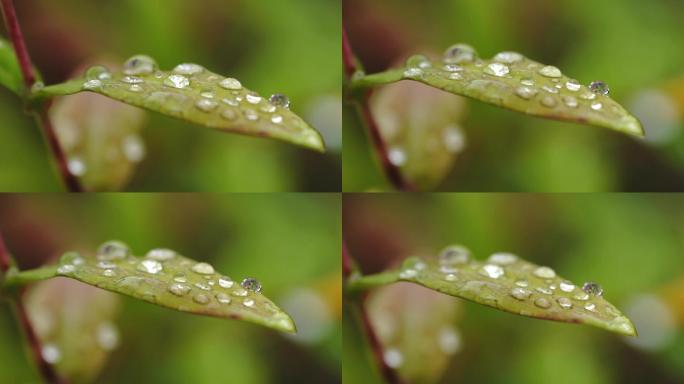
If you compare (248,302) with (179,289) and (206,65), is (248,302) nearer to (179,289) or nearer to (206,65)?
(179,289)

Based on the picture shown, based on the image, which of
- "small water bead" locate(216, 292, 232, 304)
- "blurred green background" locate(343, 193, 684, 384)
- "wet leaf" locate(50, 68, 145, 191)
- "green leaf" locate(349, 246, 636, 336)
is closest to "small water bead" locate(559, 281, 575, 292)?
"green leaf" locate(349, 246, 636, 336)

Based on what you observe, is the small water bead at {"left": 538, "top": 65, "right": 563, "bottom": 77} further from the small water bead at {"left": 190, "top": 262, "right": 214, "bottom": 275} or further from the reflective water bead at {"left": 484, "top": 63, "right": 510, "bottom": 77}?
the small water bead at {"left": 190, "top": 262, "right": 214, "bottom": 275}

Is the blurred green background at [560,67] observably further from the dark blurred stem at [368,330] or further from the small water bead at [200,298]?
the small water bead at [200,298]

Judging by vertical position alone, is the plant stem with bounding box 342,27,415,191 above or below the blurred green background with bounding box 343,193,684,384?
above

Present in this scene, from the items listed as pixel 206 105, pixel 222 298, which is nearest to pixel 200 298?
pixel 222 298

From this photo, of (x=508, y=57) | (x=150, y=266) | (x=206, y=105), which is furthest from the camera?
(x=508, y=57)

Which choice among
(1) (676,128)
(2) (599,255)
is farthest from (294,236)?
(1) (676,128)
